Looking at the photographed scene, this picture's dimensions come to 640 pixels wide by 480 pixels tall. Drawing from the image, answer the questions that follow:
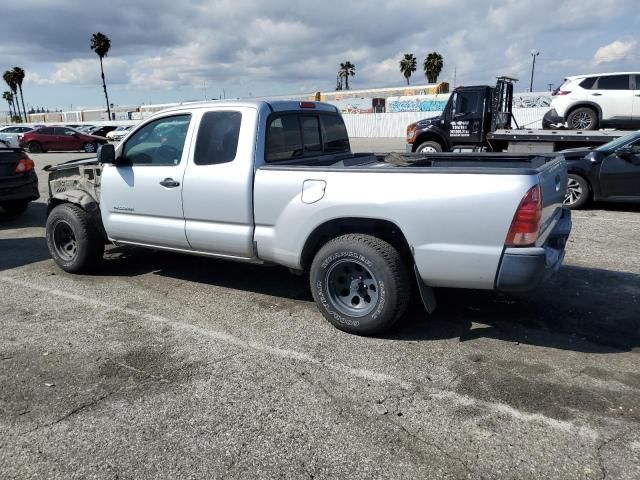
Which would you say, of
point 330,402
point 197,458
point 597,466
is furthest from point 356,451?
point 597,466

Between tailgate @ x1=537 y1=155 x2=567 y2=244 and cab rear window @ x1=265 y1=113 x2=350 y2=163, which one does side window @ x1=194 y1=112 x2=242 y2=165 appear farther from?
tailgate @ x1=537 y1=155 x2=567 y2=244

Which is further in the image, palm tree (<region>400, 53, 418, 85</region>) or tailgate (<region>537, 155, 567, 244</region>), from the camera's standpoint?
palm tree (<region>400, 53, 418, 85</region>)

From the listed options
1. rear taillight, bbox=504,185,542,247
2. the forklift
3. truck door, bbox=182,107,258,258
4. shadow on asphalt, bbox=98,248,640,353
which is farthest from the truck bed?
the forklift

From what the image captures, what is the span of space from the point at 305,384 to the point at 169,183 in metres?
2.46

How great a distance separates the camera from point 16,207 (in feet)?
32.5

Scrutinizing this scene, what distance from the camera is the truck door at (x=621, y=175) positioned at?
28.5 ft

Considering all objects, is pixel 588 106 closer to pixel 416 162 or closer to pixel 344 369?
pixel 416 162

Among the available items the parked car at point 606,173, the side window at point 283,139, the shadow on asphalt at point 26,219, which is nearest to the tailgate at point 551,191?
the side window at point 283,139

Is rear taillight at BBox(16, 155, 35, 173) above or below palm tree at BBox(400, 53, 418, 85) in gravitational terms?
below

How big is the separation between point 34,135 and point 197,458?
2975 centimetres

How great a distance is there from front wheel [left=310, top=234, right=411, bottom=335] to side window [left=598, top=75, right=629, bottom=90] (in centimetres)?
1172

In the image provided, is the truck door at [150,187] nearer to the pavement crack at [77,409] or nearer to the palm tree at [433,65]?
the pavement crack at [77,409]

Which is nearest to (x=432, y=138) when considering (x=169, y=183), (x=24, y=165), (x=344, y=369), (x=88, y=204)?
(x=24, y=165)

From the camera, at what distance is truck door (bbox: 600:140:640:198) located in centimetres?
870
